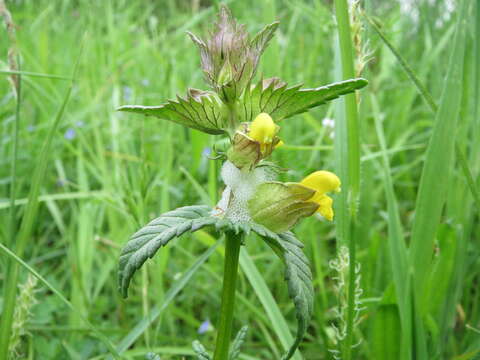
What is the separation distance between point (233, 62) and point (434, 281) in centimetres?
61

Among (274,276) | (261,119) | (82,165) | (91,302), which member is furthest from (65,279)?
(261,119)

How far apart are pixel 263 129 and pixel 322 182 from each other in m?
0.10

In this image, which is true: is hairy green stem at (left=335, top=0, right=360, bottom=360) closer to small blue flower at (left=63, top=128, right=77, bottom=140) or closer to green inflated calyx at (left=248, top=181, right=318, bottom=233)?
green inflated calyx at (left=248, top=181, right=318, bottom=233)

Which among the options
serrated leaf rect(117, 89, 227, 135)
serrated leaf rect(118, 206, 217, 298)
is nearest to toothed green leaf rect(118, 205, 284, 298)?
serrated leaf rect(118, 206, 217, 298)

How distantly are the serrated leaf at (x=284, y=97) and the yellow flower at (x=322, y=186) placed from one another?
0.07 metres

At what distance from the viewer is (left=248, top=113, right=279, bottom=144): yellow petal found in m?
0.51

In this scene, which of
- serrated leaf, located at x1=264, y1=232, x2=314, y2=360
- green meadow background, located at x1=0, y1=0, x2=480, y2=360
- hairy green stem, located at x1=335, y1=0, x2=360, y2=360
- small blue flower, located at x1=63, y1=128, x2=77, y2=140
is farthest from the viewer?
small blue flower, located at x1=63, y1=128, x2=77, y2=140

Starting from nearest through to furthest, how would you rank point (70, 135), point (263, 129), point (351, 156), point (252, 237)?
point (263, 129), point (351, 156), point (252, 237), point (70, 135)

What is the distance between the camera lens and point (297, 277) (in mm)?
530

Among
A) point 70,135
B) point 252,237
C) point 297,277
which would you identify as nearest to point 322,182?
point 297,277

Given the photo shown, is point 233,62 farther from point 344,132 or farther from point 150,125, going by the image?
point 150,125

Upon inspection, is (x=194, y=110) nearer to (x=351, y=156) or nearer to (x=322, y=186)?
(x=322, y=186)

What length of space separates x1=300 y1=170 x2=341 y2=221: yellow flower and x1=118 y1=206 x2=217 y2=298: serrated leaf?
0.12 metres

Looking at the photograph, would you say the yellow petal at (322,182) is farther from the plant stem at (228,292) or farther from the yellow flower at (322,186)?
the plant stem at (228,292)
